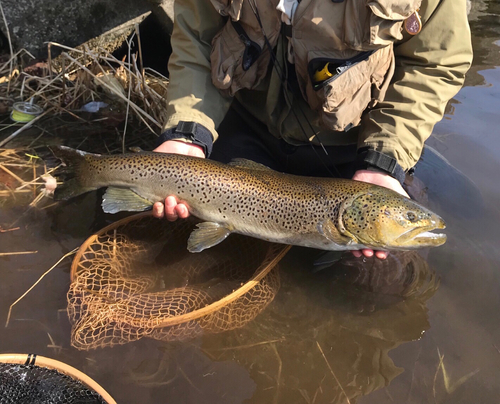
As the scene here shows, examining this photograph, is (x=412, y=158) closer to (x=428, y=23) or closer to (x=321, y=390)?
(x=428, y=23)

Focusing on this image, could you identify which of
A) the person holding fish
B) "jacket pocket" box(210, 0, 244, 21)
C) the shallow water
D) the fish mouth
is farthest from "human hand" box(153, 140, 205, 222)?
the fish mouth

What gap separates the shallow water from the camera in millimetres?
2197

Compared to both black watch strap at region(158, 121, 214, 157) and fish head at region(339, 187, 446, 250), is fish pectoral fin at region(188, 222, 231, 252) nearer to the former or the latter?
black watch strap at region(158, 121, 214, 157)

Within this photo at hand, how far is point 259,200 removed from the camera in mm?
2549

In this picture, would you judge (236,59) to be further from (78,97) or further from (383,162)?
(78,97)

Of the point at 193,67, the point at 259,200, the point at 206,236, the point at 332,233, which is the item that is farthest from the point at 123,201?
the point at 332,233

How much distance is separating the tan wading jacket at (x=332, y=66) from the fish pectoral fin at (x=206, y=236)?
722 mm

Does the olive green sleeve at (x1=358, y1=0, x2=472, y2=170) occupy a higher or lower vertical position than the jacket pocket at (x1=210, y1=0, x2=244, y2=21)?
lower

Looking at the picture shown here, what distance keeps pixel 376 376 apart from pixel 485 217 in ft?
6.21

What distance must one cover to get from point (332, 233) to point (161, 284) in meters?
1.14

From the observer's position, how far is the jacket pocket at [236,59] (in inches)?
105

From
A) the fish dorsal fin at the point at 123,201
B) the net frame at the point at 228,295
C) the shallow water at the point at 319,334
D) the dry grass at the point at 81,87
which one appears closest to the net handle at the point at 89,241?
the net frame at the point at 228,295

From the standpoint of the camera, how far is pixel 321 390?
220cm

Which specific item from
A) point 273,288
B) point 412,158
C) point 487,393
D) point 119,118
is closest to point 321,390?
point 273,288
